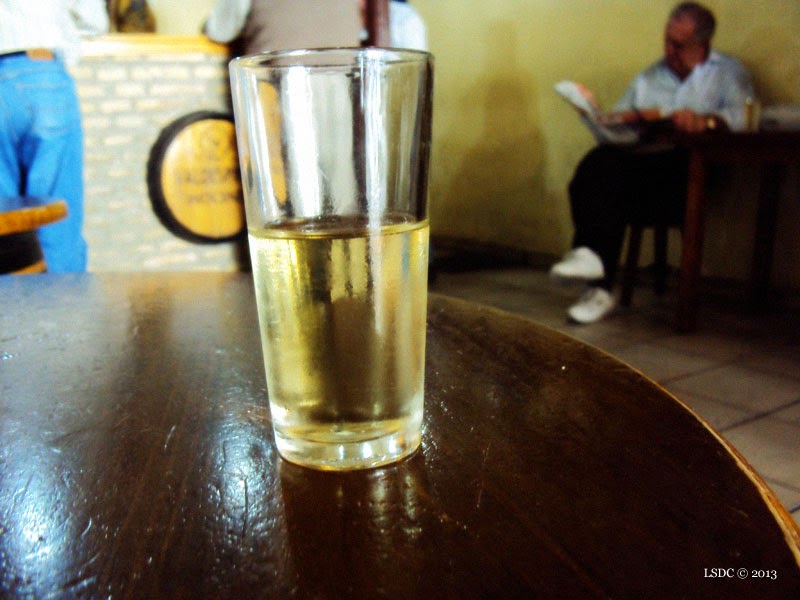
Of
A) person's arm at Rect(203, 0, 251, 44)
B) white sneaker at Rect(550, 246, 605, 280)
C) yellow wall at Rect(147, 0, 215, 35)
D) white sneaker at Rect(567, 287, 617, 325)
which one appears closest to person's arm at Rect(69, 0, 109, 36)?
person's arm at Rect(203, 0, 251, 44)

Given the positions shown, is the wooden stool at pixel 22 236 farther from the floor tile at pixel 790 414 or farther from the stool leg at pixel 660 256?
the stool leg at pixel 660 256

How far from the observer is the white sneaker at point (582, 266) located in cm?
274

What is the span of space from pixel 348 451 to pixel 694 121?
264 cm

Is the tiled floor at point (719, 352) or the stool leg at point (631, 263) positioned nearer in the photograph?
the tiled floor at point (719, 352)

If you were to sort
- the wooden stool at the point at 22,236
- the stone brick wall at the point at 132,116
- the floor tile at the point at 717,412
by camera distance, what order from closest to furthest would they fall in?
the wooden stool at the point at 22,236, the floor tile at the point at 717,412, the stone brick wall at the point at 132,116

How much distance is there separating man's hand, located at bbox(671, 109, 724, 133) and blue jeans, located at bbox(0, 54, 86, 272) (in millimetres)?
2229

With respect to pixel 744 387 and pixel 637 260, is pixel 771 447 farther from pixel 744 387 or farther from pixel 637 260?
pixel 637 260

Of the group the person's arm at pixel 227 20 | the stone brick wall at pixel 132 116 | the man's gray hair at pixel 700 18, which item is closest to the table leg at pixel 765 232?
the man's gray hair at pixel 700 18

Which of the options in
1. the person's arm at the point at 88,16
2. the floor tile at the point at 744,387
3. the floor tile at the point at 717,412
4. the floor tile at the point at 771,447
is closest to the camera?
the floor tile at the point at 771,447

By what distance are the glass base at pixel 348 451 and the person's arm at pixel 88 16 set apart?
2.59m

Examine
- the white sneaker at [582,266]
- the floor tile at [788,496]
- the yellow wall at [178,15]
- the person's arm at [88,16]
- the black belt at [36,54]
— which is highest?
the yellow wall at [178,15]

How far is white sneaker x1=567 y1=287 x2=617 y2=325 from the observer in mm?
→ 2760

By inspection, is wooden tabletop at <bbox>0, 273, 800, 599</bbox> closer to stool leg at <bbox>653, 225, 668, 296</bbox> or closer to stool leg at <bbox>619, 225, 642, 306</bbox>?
stool leg at <bbox>619, 225, 642, 306</bbox>

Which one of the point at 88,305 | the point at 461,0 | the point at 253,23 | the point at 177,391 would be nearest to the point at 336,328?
the point at 177,391
